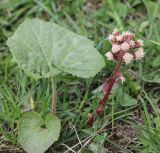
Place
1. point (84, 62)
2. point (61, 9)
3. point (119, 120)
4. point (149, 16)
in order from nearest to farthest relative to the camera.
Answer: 1. point (84, 62)
2. point (119, 120)
3. point (149, 16)
4. point (61, 9)

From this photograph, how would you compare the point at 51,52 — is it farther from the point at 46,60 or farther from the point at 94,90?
the point at 94,90

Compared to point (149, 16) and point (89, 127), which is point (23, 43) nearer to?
point (89, 127)

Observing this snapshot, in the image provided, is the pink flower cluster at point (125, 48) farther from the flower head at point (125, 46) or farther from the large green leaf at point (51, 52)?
the large green leaf at point (51, 52)

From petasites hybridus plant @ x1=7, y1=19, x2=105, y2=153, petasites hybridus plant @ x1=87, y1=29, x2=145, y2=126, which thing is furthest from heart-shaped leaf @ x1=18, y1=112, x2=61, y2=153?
petasites hybridus plant @ x1=87, y1=29, x2=145, y2=126

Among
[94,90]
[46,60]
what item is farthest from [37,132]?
[94,90]

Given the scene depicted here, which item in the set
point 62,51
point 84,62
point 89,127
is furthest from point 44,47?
point 89,127
